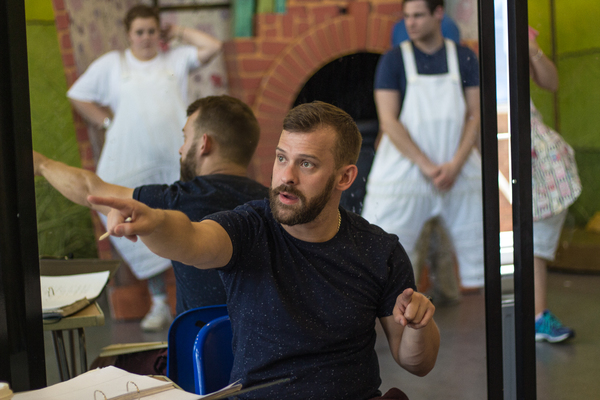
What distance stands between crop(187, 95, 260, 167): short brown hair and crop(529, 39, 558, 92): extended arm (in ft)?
3.36

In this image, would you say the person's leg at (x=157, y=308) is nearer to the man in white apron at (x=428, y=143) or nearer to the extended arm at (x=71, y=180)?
the extended arm at (x=71, y=180)

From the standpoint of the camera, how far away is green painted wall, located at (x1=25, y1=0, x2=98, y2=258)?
189 centimetres

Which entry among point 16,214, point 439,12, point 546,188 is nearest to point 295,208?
point 16,214

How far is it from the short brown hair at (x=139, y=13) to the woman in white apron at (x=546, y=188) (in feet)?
4.88

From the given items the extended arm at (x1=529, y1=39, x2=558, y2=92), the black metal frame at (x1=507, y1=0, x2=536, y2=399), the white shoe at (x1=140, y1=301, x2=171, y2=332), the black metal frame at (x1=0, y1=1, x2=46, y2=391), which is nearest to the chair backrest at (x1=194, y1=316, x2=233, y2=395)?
the black metal frame at (x1=0, y1=1, x2=46, y2=391)

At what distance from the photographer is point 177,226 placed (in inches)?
40.4

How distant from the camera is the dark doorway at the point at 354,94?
2029 mm

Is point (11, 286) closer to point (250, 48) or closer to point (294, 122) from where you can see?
point (294, 122)

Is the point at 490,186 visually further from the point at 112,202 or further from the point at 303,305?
the point at 112,202

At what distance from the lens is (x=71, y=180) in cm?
181

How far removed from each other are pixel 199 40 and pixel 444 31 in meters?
1.02

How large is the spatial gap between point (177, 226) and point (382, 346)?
1.31 metres

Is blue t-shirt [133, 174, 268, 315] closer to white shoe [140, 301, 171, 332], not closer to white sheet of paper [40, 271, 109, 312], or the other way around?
white sheet of paper [40, 271, 109, 312]

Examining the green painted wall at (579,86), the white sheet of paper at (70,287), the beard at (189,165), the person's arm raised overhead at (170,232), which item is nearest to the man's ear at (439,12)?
the green painted wall at (579,86)
